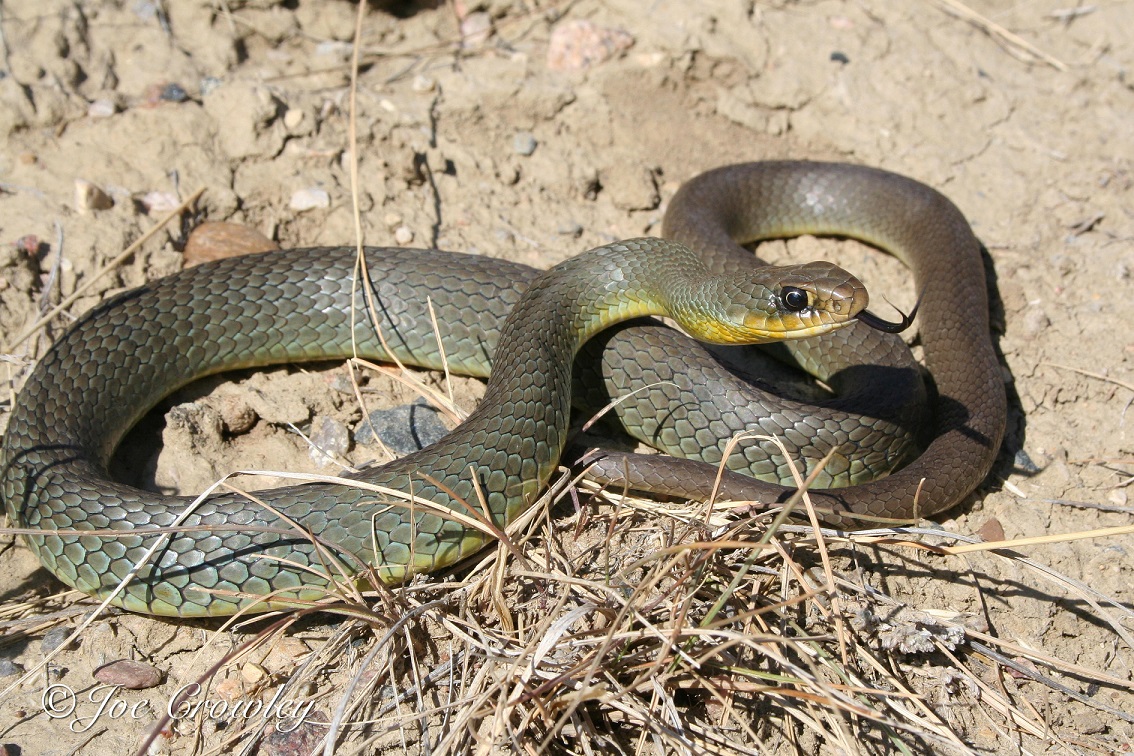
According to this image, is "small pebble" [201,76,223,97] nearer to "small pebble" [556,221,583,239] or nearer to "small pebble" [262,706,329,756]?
"small pebble" [556,221,583,239]

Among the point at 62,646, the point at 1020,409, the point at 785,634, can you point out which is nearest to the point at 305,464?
the point at 62,646

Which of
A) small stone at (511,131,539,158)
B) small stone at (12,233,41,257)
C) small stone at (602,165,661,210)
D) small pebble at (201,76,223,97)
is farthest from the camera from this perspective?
small stone at (511,131,539,158)

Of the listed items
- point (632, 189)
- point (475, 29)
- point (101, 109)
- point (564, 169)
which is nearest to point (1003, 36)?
point (632, 189)

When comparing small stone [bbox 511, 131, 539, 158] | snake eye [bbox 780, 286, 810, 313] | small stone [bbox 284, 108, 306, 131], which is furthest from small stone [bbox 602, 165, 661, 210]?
snake eye [bbox 780, 286, 810, 313]

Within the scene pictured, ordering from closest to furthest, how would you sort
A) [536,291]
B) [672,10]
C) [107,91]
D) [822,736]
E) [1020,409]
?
[822,736]
[536,291]
[1020,409]
[107,91]
[672,10]

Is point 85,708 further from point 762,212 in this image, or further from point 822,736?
point 762,212

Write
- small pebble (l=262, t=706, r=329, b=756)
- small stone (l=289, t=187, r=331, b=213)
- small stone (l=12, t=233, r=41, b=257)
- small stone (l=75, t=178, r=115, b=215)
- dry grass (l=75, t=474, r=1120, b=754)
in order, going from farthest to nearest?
small stone (l=289, t=187, r=331, b=213) → small stone (l=75, t=178, r=115, b=215) → small stone (l=12, t=233, r=41, b=257) → small pebble (l=262, t=706, r=329, b=756) → dry grass (l=75, t=474, r=1120, b=754)

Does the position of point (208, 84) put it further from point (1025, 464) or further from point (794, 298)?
point (1025, 464)
